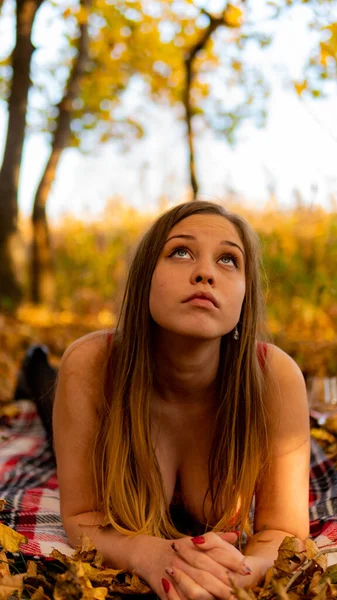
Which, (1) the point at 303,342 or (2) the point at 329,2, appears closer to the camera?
(2) the point at 329,2

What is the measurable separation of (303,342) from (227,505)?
2783 millimetres

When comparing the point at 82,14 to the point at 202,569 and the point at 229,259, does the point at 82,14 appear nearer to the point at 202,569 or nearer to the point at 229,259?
the point at 229,259

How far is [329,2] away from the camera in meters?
3.40

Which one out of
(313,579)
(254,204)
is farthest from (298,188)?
(313,579)

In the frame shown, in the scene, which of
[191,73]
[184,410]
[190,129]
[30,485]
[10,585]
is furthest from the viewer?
[190,129]

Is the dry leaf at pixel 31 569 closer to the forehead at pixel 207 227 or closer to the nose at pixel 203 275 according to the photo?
the nose at pixel 203 275

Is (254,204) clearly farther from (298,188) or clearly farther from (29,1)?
(29,1)

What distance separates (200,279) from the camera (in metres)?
1.82

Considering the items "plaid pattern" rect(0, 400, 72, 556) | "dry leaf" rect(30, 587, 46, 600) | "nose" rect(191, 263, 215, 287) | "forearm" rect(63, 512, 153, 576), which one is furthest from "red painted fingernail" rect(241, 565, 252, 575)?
"nose" rect(191, 263, 215, 287)

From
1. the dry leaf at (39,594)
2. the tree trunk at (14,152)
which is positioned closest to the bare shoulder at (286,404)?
the dry leaf at (39,594)

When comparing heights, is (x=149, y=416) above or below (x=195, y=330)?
below

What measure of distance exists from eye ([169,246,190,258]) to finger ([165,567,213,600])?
0.83 meters

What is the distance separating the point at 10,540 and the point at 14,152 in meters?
5.48

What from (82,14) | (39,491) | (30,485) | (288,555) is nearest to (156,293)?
(288,555)
